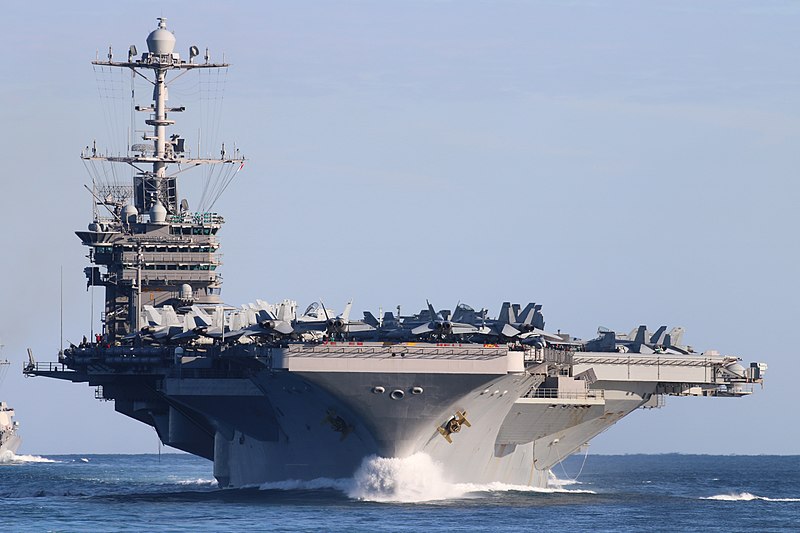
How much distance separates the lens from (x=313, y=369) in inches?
1433

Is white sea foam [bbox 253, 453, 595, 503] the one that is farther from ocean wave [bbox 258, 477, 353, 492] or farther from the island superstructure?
the island superstructure

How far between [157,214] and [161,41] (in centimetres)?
649

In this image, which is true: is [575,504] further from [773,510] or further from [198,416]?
[198,416]

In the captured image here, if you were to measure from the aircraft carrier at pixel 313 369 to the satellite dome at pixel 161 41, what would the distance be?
0.05 m

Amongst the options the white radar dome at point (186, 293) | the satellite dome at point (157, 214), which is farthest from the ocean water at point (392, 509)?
the satellite dome at point (157, 214)

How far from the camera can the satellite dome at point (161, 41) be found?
56312 mm

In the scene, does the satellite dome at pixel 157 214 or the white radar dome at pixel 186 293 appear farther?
the satellite dome at pixel 157 214

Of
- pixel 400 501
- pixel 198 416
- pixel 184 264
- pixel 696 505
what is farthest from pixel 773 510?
pixel 184 264

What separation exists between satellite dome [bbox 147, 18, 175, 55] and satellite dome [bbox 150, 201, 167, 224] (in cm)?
575

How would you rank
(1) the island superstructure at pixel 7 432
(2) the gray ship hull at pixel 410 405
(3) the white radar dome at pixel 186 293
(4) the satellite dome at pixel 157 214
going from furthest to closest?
(1) the island superstructure at pixel 7 432, (4) the satellite dome at pixel 157 214, (3) the white radar dome at pixel 186 293, (2) the gray ship hull at pixel 410 405

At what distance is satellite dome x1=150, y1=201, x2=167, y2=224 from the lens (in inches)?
2132

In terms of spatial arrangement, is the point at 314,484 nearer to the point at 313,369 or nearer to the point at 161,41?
the point at 313,369

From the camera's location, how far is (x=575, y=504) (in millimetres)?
42438

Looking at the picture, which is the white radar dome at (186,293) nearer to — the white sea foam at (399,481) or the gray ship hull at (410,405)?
the gray ship hull at (410,405)
